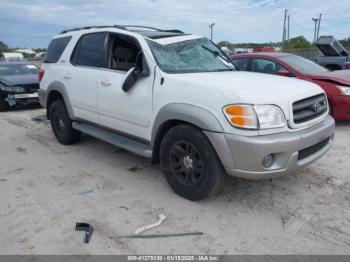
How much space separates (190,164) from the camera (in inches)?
143

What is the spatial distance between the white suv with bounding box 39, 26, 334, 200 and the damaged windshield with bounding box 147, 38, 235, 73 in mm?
14

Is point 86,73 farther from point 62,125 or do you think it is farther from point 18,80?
point 18,80

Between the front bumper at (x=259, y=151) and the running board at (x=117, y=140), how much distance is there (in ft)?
3.59

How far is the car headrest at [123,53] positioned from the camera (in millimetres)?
4412

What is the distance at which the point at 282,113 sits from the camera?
3.27 m

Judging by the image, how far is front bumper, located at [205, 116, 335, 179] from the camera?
312 centimetres

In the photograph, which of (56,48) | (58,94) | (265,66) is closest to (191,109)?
(58,94)

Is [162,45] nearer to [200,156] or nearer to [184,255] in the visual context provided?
[200,156]

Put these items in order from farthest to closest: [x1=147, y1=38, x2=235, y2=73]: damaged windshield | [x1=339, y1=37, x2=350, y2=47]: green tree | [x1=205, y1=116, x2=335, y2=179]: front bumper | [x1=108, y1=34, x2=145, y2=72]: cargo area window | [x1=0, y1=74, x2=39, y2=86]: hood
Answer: [x1=339, y1=37, x2=350, y2=47]: green tree
[x1=0, y1=74, x2=39, y2=86]: hood
[x1=108, y1=34, x2=145, y2=72]: cargo area window
[x1=147, y1=38, x2=235, y2=73]: damaged windshield
[x1=205, y1=116, x2=335, y2=179]: front bumper

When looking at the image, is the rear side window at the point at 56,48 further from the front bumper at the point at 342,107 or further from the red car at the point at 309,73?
the front bumper at the point at 342,107

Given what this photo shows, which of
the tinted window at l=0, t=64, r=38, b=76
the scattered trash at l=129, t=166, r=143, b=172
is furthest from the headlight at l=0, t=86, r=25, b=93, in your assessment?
→ the scattered trash at l=129, t=166, r=143, b=172

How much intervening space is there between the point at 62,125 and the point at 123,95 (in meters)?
2.16

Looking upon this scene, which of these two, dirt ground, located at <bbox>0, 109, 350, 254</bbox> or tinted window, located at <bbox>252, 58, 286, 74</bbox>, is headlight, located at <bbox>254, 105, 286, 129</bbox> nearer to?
dirt ground, located at <bbox>0, 109, 350, 254</bbox>

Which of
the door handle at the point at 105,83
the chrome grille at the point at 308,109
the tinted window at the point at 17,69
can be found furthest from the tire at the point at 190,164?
the tinted window at the point at 17,69
